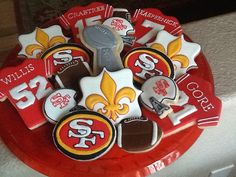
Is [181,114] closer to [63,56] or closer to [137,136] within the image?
[137,136]

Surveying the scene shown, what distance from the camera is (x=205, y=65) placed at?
65cm

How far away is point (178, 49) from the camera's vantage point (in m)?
0.63

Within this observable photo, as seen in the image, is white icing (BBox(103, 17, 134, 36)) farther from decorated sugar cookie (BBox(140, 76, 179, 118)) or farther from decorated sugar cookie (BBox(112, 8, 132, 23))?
decorated sugar cookie (BBox(140, 76, 179, 118))

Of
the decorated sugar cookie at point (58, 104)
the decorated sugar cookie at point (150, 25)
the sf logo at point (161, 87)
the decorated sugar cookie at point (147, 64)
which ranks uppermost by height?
the decorated sugar cookie at point (150, 25)

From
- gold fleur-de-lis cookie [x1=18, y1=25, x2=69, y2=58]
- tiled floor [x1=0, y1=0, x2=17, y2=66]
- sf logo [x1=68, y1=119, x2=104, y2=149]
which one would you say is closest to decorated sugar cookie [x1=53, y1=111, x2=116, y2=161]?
sf logo [x1=68, y1=119, x2=104, y2=149]

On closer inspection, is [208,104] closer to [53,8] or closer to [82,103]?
[82,103]

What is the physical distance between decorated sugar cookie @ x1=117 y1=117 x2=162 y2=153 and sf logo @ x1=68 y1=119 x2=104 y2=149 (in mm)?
29

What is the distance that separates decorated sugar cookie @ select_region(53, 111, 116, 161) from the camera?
20.6 inches

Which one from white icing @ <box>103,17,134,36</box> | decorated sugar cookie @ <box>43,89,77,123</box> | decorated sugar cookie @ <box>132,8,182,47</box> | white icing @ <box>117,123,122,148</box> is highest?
white icing @ <box>103,17,134,36</box>

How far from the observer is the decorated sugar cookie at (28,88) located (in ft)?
1.84

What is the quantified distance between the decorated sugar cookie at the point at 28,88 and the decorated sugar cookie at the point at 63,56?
2cm

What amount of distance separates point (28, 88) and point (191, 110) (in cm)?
23

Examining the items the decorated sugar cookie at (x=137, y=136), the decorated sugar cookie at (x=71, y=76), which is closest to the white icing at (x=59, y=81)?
the decorated sugar cookie at (x=71, y=76)

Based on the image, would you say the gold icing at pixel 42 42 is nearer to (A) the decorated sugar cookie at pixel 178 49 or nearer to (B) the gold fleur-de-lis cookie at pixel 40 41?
(B) the gold fleur-de-lis cookie at pixel 40 41
